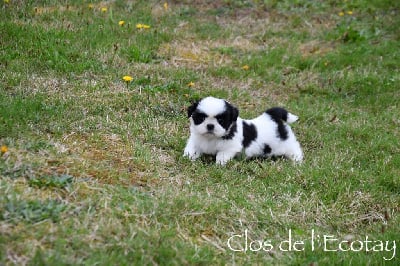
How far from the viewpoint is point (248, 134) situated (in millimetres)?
7211

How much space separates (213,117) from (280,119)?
3.99 ft

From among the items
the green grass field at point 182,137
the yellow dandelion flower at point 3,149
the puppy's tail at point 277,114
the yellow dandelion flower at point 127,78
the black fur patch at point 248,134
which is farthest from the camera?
the yellow dandelion flower at point 127,78

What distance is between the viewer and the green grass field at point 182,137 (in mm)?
4855

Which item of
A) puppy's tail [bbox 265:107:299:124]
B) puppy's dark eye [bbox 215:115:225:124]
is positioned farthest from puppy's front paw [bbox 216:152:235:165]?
puppy's tail [bbox 265:107:299:124]

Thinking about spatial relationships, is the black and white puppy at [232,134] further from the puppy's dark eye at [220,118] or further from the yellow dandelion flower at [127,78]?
the yellow dandelion flower at [127,78]

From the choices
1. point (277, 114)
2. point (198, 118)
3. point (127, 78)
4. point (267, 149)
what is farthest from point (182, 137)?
point (127, 78)

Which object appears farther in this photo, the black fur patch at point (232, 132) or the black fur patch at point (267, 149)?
the black fur patch at point (267, 149)

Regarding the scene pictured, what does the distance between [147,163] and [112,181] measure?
729 millimetres

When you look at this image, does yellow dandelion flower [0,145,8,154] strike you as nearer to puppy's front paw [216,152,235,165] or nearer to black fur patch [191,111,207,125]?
black fur patch [191,111,207,125]

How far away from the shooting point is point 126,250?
4.51 meters

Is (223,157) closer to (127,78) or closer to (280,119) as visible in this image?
(280,119)

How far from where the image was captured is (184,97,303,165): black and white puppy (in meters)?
6.78

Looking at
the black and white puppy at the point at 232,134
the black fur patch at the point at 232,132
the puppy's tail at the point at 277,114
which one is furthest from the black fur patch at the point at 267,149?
the black fur patch at the point at 232,132

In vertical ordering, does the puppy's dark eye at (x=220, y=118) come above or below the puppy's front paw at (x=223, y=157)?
above
